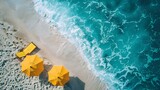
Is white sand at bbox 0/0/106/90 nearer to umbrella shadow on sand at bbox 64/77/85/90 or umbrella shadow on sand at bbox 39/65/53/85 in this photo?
umbrella shadow on sand at bbox 64/77/85/90

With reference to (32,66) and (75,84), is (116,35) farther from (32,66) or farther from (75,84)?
(32,66)

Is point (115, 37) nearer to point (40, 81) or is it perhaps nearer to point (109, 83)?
point (109, 83)

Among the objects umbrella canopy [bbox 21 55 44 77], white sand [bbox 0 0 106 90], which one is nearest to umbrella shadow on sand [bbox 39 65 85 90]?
white sand [bbox 0 0 106 90]

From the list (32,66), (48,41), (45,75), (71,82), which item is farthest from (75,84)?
(48,41)

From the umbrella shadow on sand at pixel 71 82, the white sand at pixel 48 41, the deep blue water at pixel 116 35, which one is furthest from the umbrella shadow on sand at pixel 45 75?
the deep blue water at pixel 116 35

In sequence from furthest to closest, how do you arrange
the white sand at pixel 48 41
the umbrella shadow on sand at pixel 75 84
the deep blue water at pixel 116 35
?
the deep blue water at pixel 116 35 → the white sand at pixel 48 41 → the umbrella shadow on sand at pixel 75 84

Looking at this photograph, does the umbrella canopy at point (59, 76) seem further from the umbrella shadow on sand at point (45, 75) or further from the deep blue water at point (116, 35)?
the deep blue water at point (116, 35)
